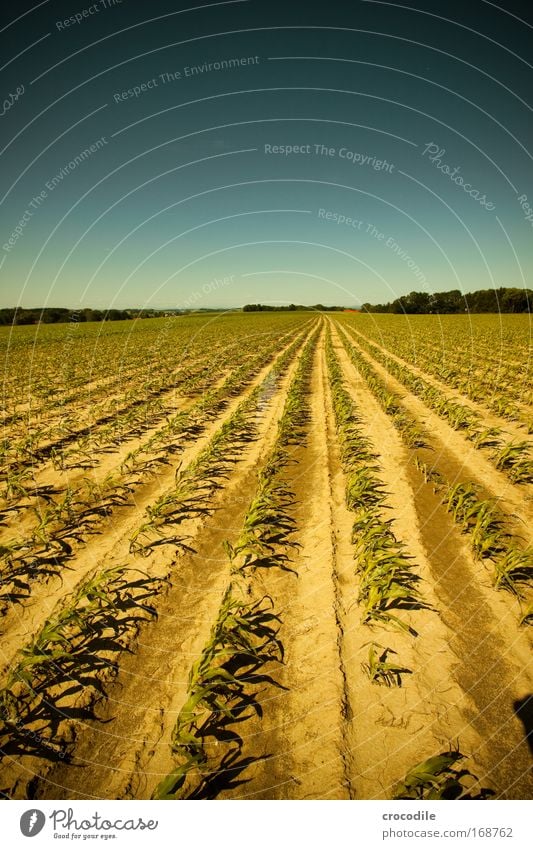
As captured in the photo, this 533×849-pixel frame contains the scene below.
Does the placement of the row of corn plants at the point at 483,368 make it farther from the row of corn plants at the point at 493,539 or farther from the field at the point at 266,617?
the row of corn plants at the point at 493,539

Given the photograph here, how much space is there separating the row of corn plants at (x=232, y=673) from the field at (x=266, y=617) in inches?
0.8

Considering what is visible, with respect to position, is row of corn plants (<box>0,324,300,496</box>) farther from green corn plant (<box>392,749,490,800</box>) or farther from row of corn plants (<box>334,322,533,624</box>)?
row of corn plants (<box>334,322,533,624</box>)

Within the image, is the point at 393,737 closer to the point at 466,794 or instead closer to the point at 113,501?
the point at 466,794

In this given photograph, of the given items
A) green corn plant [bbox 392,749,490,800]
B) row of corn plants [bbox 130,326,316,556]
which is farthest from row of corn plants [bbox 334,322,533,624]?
row of corn plants [bbox 130,326,316,556]

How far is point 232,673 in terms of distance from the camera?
3643mm

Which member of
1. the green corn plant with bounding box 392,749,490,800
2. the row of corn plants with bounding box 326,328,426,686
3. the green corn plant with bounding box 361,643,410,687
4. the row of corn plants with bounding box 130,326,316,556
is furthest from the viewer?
the row of corn plants with bounding box 130,326,316,556

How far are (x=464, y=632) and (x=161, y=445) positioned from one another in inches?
313

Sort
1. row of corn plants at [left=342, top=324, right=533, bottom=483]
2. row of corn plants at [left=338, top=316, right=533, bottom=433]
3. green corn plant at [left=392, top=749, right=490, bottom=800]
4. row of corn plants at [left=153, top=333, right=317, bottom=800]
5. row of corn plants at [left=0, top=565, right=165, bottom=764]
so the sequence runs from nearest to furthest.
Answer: green corn plant at [left=392, top=749, right=490, bottom=800]
row of corn plants at [left=153, top=333, right=317, bottom=800]
row of corn plants at [left=0, top=565, right=165, bottom=764]
row of corn plants at [left=342, top=324, right=533, bottom=483]
row of corn plants at [left=338, top=316, right=533, bottom=433]

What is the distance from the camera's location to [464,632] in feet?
13.4

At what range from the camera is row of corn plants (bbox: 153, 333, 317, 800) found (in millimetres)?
2846

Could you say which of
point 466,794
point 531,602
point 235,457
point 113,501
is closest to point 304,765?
point 466,794

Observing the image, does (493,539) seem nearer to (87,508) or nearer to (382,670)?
(382,670)

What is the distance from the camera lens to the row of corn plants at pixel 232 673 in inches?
112

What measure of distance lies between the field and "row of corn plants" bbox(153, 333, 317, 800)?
2cm
